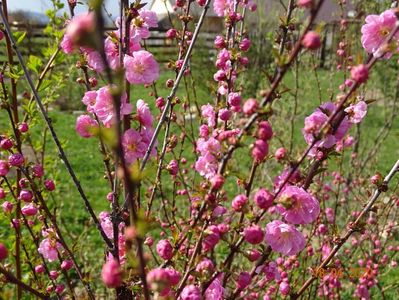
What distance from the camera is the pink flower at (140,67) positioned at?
139 centimetres

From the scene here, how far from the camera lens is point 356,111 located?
1.43 m

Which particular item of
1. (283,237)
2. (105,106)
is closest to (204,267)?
(283,237)

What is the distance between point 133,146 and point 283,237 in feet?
1.67

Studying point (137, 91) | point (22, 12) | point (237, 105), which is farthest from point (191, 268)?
point (22, 12)

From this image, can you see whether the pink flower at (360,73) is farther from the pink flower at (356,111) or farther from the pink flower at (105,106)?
the pink flower at (105,106)

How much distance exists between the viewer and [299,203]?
125 centimetres

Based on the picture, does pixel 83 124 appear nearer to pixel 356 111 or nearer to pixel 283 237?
pixel 283 237

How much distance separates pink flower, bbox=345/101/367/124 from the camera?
1416 millimetres

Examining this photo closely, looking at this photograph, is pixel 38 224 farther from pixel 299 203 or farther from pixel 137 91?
pixel 137 91

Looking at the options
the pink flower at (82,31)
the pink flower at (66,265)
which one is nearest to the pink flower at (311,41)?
the pink flower at (82,31)

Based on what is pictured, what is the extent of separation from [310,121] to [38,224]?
1.73 metres

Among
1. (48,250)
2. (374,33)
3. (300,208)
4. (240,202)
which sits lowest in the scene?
(48,250)

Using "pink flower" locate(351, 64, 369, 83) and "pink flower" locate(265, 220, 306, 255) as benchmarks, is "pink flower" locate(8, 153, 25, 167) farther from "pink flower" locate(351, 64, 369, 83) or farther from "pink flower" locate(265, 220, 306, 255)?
"pink flower" locate(351, 64, 369, 83)

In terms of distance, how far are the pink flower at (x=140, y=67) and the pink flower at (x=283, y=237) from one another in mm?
583
